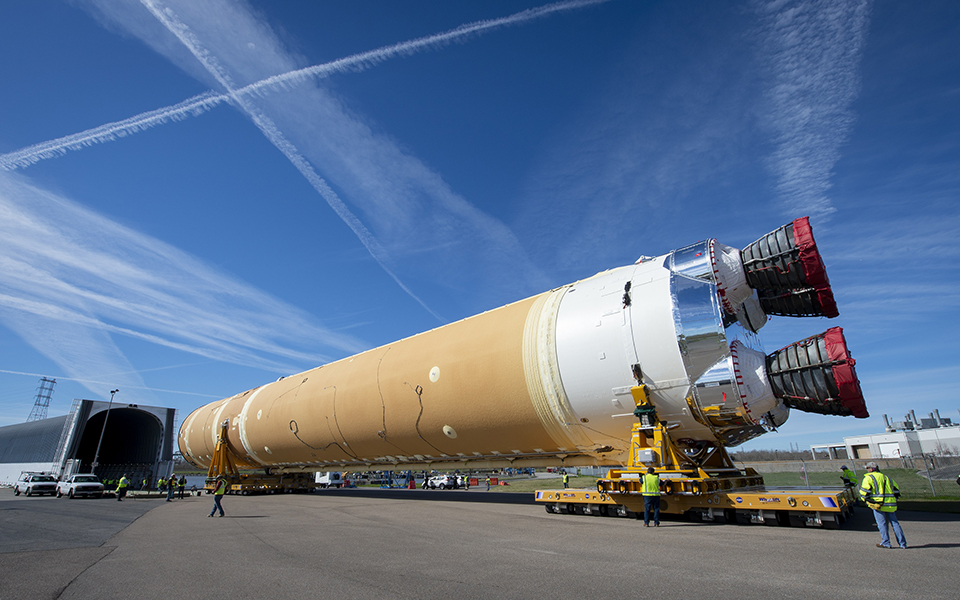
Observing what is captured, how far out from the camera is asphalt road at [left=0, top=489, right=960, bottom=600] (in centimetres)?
478

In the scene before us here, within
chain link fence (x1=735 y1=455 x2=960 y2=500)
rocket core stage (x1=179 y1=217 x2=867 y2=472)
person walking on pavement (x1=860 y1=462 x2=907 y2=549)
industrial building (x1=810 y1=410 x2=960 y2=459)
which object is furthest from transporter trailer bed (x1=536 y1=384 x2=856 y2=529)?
industrial building (x1=810 y1=410 x2=960 y2=459)

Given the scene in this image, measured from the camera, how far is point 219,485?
534 inches

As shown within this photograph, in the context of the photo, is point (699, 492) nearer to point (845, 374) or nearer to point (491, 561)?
point (845, 374)

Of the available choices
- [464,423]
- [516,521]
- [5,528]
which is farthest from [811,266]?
[5,528]

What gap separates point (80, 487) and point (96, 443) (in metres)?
20.0

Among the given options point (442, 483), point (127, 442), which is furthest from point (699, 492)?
point (127, 442)

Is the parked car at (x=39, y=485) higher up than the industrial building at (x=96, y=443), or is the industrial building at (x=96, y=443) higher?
the industrial building at (x=96, y=443)

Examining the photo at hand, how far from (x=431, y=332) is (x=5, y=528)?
11.3 metres

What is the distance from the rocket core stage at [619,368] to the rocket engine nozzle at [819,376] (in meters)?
0.02

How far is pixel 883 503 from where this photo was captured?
669 centimetres

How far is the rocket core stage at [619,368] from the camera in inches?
370

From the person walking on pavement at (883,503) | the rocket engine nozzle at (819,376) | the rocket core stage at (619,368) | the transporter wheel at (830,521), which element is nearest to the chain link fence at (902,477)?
the rocket engine nozzle at (819,376)

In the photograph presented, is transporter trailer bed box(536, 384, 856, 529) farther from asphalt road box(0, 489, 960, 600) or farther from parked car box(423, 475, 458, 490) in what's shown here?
parked car box(423, 475, 458, 490)

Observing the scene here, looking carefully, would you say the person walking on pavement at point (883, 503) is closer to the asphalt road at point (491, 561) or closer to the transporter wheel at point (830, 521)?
the asphalt road at point (491, 561)
